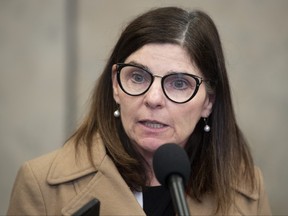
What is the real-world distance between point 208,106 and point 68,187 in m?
0.58

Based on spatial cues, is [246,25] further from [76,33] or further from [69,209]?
[69,209]

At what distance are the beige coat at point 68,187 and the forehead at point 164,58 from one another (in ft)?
1.13

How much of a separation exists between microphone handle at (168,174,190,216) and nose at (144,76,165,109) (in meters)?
0.49

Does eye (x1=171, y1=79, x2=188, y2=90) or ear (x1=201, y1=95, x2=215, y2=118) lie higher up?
eye (x1=171, y1=79, x2=188, y2=90)

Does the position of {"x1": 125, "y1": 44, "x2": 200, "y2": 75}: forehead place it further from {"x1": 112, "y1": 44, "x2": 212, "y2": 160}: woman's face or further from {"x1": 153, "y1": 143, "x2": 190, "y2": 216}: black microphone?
{"x1": 153, "y1": 143, "x2": 190, "y2": 216}: black microphone

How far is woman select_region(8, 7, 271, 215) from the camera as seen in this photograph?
4.78 feet

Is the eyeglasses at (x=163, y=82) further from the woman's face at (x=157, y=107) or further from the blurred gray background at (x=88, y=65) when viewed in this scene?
the blurred gray background at (x=88, y=65)

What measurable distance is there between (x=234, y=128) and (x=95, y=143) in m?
0.54

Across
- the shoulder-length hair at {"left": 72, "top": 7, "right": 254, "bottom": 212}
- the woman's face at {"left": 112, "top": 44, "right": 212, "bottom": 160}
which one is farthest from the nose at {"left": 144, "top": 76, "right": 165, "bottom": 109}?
the shoulder-length hair at {"left": 72, "top": 7, "right": 254, "bottom": 212}

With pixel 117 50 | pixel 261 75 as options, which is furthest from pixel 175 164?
pixel 261 75

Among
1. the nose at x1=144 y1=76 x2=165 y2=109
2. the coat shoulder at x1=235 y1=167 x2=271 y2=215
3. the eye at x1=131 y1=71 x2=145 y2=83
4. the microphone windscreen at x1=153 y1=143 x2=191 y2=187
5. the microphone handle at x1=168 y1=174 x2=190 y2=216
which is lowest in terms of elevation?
the coat shoulder at x1=235 y1=167 x2=271 y2=215

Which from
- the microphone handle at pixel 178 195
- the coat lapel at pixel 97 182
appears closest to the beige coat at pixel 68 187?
the coat lapel at pixel 97 182

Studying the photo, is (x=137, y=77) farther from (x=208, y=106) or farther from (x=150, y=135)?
(x=208, y=106)

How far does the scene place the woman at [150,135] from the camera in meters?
1.46
